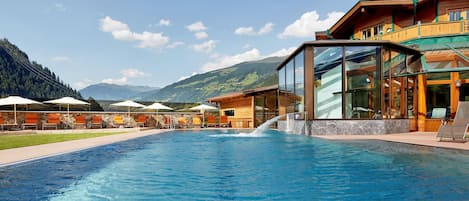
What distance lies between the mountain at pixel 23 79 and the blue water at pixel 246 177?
47.7 metres

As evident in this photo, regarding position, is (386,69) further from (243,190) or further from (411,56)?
(243,190)

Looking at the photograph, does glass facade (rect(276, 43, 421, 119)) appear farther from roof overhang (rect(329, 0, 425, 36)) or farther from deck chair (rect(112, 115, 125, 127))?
deck chair (rect(112, 115, 125, 127))

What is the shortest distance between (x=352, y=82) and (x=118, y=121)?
53.1 ft

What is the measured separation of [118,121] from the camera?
20.4 metres

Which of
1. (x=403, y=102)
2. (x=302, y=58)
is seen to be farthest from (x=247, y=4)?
(x=403, y=102)

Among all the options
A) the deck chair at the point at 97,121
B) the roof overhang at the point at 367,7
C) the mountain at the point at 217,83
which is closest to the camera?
the roof overhang at the point at 367,7

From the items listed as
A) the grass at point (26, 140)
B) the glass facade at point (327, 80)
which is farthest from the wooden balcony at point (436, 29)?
the grass at point (26, 140)

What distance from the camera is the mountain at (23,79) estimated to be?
45978mm

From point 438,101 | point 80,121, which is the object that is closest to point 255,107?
point 438,101

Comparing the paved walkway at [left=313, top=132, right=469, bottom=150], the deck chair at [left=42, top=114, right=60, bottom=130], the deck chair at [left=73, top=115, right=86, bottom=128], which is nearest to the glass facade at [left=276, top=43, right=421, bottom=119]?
the paved walkway at [left=313, top=132, right=469, bottom=150]

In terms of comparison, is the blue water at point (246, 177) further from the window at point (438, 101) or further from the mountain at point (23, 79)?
the mountain at point (23, 79)

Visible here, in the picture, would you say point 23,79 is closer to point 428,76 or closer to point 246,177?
point 246,177

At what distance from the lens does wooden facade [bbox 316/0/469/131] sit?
40.5ft

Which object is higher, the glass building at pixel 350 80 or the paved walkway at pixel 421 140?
the glass building at pixel 350 80
